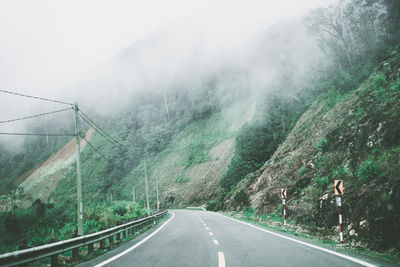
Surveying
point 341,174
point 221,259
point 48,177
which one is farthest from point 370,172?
point 48,177

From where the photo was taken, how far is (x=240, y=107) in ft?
215


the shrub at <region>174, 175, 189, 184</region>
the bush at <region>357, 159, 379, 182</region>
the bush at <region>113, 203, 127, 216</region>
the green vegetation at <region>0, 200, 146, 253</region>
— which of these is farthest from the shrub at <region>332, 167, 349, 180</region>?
the shrub at <region>174, 175, 189, 184</region>

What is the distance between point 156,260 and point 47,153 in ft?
474

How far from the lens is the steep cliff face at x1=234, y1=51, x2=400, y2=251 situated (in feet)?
29.3

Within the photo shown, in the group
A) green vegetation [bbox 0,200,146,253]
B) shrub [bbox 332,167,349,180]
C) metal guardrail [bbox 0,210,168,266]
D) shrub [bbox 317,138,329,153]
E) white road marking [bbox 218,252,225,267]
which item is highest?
shrub [bbox 317,138,329,153]

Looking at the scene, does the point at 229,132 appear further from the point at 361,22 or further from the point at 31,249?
the point at 31,249

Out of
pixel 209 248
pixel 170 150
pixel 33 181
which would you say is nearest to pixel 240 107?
pixel 170 150

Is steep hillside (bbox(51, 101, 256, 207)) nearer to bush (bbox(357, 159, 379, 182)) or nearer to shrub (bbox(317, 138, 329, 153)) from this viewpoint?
shrub (bbox(317, 138, 329, 153))

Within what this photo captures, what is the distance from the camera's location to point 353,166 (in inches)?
565

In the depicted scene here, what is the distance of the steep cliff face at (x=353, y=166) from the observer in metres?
8.94

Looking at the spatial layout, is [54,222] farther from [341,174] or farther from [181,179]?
[181,179]

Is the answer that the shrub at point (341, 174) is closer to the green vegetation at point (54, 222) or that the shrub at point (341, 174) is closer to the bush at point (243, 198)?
the green vegetation at point (54, 222)

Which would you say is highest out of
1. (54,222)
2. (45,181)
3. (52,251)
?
(45,181)

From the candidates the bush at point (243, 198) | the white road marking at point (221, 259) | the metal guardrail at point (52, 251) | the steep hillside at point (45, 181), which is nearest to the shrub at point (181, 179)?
the bush at point (243, 198)
